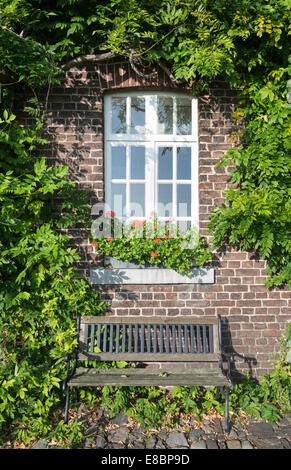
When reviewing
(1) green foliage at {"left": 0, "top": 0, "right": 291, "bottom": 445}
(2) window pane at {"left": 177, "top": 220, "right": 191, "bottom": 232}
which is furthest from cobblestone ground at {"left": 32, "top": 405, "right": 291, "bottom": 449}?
(2) window pane at {"left": 177, "top": 220, "right": 191, "bottom": 232}

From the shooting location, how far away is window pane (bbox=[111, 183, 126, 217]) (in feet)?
14.0

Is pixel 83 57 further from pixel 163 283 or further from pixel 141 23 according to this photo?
pixel 163 283

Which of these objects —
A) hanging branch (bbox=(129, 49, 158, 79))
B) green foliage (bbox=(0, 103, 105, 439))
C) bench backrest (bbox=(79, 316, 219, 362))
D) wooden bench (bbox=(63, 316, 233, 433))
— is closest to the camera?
green foliage (bbox=(0, 103, 105, 439))

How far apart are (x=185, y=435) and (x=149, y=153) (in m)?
3.30

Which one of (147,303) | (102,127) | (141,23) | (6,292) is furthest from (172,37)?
(6,292)

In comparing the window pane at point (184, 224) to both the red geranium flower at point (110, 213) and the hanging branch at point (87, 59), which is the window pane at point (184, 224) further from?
the hanging branch at point (87, 59)

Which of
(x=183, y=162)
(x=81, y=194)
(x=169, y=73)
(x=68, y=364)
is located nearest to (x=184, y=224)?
(x=183, y=162)

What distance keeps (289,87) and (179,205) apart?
191 centimetres

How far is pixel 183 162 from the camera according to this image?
4328mm

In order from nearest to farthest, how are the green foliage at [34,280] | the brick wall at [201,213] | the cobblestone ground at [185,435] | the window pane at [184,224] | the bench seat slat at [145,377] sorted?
the cobblestone ground at [185,435] → the bench seat slat at [145,377] → the green foliage at [34,280] → the brick wall at [201,213] → the window pane at [184,224]

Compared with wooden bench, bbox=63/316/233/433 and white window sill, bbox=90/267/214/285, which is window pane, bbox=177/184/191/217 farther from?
wooden bench, bbox=63/316/233/433

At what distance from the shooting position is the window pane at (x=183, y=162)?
4.32 metres

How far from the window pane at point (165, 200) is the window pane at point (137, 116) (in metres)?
0.80

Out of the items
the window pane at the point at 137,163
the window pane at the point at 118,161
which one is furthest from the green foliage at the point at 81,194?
the window pane at the point at 137,163
